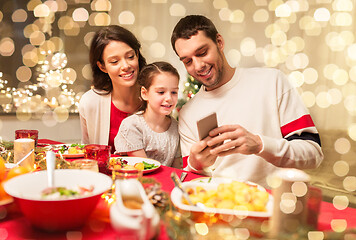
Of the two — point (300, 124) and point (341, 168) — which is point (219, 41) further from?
point (341, 168)

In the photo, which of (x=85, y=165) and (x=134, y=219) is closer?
(x=134, y=219)

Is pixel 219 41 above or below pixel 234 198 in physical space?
above

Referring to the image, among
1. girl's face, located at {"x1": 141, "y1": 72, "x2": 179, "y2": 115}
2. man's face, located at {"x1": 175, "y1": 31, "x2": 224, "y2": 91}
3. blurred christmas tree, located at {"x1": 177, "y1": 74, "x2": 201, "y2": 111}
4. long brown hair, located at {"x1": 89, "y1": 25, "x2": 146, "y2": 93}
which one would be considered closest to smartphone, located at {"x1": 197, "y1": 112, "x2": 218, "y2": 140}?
man's face, located at {"x1": 175, "y1": 31, "x2": 224, "y2": 91}

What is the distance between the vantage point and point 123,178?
0.86 metres

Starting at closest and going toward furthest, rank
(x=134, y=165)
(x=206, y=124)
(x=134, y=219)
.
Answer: (x=134, y=219)
(x=206, y=124)
(x=134, y=165)

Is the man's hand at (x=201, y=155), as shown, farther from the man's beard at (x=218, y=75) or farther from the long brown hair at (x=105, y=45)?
the long brown hair at (x=105, y=45)

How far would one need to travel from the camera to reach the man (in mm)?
1547

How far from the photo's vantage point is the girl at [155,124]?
183 centimetres

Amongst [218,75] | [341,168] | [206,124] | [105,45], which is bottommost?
[341,168]

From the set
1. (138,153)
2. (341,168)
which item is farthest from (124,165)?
(341,168)

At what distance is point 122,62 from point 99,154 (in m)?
0.99

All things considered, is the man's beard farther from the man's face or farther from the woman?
the woman

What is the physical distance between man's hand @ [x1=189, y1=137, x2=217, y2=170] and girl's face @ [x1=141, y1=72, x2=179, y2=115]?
466 millimetres

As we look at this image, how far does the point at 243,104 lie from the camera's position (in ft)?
5.49
